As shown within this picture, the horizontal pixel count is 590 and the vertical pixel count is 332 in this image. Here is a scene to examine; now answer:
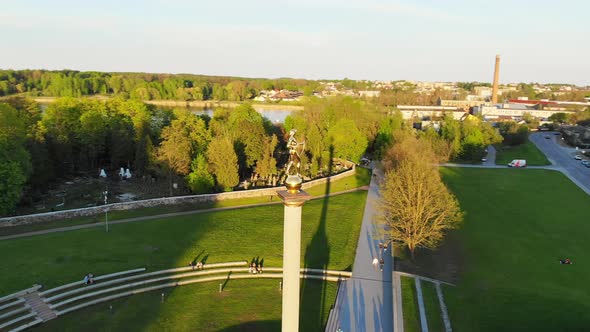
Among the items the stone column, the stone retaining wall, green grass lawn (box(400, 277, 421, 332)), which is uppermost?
the stone column

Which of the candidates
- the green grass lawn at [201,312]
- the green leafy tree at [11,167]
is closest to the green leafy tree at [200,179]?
the green leafy tree at [11,167]

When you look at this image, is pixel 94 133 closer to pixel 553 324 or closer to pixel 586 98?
pixel 553 324

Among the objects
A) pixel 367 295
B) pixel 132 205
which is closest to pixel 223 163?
pixel 132 205

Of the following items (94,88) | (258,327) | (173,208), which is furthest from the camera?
(94,88)

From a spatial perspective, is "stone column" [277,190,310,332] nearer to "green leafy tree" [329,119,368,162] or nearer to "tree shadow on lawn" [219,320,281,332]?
"tree shadow on lawn" [219,320,281,332]

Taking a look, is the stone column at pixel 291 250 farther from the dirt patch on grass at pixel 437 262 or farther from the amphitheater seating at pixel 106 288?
the dirt patch on grass at pixel 437 262

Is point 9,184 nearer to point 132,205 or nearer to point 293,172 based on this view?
point 132,205

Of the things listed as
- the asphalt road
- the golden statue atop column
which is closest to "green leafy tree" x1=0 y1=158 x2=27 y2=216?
the golden statue atop column
